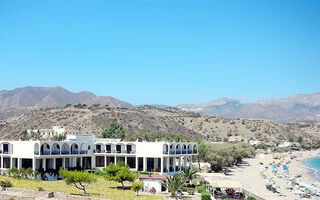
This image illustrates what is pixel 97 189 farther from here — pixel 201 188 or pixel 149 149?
pixel 149 149

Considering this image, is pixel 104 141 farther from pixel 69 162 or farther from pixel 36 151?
pixel 36 151

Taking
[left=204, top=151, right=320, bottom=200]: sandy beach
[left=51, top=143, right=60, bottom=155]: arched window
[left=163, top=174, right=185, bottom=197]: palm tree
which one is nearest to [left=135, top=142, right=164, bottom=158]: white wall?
[left=204, top=151, right=320, bottom=200]: sandy beach

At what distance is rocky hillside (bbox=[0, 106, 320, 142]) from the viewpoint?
102688mm

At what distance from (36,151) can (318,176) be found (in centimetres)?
5902

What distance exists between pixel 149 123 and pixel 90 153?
2547 inches

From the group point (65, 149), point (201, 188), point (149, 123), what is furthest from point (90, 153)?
point (149, 123)

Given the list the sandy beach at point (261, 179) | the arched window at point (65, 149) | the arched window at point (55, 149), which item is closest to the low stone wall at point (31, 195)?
the arched window at point (55, 149)

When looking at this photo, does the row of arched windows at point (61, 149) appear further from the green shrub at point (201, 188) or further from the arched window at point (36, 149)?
the green shrub at point (201, 188)

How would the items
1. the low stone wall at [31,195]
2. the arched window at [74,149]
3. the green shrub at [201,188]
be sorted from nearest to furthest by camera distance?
1. the low stone wall at [31,195]
2. the green shrub at [201,188]
3. the arched window at [74,149]

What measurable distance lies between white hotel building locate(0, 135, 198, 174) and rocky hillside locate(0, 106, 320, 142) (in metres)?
38.0

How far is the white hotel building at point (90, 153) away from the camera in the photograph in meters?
51.0

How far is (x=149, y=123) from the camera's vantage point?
121875 millimetres

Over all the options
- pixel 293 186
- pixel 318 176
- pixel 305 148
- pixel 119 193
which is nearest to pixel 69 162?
pixel 119 193

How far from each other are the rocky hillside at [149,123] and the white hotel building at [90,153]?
3804 centimetres
